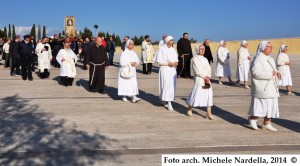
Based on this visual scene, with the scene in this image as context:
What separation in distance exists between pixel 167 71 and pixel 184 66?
7.52m

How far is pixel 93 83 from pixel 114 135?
5.81 metres

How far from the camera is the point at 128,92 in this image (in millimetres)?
11070

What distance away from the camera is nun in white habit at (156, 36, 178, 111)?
9938 millimetres

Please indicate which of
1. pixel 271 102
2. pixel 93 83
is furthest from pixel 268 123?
pixel 93 83

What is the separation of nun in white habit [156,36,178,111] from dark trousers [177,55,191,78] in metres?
7.00

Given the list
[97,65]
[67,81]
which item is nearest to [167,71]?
[97,65]

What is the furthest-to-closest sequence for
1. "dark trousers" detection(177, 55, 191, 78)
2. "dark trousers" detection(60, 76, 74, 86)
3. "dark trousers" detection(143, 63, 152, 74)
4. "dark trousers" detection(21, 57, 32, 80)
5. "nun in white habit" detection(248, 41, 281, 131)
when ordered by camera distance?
"dark trousers" detection(143, 63, 152, 74)
"dark trousers" detection(177, 55, 191, 78)
"dark trousers" detection(21, 57, 32, 80)
"dark trousers" detection(60, 76, 74, 86)
"nun in white habit" detection(248, 41, 281, 131)

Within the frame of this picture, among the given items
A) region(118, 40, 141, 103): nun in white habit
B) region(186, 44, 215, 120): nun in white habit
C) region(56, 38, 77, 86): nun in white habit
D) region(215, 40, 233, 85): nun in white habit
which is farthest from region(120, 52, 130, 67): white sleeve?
→ region(215, 40, 233, 85): nun in white habit

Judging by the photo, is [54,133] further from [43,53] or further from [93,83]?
[43,53]

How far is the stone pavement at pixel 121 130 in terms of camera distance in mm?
6211

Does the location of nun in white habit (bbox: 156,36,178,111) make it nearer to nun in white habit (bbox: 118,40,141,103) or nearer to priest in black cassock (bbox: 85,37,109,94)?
nun in white habit (bbox: 118,40,141,103)

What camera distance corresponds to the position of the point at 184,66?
57.2 ft

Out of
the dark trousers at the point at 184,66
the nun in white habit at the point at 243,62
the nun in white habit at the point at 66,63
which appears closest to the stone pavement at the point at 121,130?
the nun in white habit at the point at 243,62

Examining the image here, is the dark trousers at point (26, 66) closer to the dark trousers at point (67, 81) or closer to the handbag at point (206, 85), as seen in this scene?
the dark trousers at point (67, 81)
